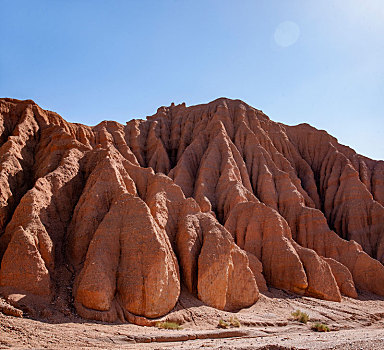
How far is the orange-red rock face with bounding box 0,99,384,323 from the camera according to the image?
18.2m

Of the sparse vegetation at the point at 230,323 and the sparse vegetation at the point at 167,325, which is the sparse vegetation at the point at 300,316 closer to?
the sparse vegetation at the point at 230,323

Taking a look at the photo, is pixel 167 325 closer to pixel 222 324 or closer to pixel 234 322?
pixel 222 324

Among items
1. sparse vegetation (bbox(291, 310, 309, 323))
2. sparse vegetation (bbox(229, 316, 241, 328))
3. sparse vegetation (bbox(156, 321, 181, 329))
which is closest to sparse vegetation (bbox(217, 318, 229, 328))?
sparse vegetation (bbox(229, 316, 241, 328))

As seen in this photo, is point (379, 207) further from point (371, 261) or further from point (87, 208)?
point (87, 208)

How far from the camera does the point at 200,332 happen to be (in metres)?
17.0

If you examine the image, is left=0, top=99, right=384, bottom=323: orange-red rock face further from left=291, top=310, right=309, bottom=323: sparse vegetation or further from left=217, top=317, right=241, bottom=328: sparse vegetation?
left=291, top=310, right=309, bottom=323: sparse vegetation

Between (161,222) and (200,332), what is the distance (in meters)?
7.54

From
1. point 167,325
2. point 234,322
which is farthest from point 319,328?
point 167,325

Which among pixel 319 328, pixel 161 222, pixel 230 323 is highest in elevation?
pixel 161 222

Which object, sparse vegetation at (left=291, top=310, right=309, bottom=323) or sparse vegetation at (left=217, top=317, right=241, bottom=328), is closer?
sparse vegetation at (left=217, top=317, right=241, bottom=328)

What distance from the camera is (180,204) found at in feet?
84.3

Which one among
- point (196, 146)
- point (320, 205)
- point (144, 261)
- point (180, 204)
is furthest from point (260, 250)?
point (320, 205)

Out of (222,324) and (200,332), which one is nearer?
(200,332)

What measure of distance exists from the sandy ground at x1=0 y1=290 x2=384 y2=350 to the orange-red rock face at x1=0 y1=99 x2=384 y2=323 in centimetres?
103
